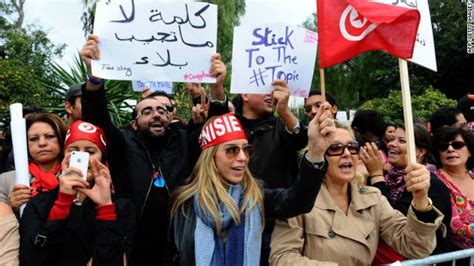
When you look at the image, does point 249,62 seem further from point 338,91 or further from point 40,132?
point 338,91

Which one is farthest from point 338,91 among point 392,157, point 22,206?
point 22,206

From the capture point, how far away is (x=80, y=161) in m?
2.60

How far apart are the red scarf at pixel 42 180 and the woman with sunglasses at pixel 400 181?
1952 mm

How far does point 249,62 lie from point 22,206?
169 cm

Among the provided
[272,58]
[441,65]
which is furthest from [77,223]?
[441,65]

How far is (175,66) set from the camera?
3320mm

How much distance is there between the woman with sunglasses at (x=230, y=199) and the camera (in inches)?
98.2

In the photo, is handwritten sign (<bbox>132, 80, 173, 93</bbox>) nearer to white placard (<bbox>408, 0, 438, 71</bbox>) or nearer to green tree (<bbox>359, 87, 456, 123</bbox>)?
white placard (<bbox>408, 0, 438, 71</bbox>)

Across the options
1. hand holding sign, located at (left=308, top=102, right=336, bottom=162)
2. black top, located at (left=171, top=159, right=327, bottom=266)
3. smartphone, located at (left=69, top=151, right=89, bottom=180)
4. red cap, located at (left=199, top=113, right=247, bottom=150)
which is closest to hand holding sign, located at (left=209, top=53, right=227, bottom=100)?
red cap, located at (left=199, top=113, right=247, bottom=150)

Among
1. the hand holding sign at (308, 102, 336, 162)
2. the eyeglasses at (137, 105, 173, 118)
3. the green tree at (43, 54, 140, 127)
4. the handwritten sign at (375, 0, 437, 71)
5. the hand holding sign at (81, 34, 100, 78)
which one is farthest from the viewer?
the green tree at (43, 54, 140, 127)

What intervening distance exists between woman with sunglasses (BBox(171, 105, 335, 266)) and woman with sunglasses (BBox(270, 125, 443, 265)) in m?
0.15

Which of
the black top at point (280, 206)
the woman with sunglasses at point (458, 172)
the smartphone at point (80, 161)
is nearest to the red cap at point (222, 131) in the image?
the black top at point (280, 206)

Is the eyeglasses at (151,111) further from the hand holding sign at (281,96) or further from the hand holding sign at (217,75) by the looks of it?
the hand holding sign at (281,96)

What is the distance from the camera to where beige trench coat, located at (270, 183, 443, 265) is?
8.52 ft
